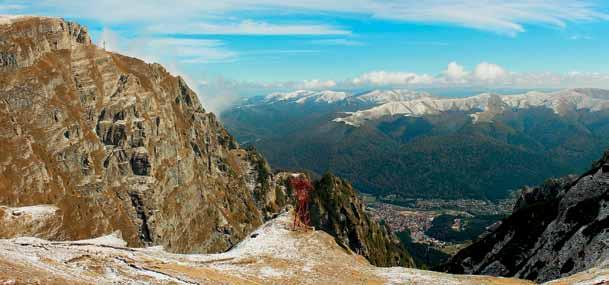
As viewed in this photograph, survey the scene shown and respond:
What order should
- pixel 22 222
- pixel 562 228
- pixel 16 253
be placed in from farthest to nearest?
pixel 22 222
pixel 562 228
pixel 16 253

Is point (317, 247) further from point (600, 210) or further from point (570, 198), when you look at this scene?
point (570, 198)

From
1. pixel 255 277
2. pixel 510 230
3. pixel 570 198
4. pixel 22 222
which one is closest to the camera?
pixel 255 277

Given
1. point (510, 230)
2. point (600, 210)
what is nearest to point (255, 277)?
point (600, 210)

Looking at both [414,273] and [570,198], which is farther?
[570,198]

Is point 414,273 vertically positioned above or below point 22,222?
above

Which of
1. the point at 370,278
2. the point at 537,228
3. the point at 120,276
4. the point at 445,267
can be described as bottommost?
the point at 445,267

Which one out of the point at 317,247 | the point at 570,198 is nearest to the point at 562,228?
the point at 570,198

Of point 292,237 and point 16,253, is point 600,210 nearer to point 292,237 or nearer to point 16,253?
point 292,237
